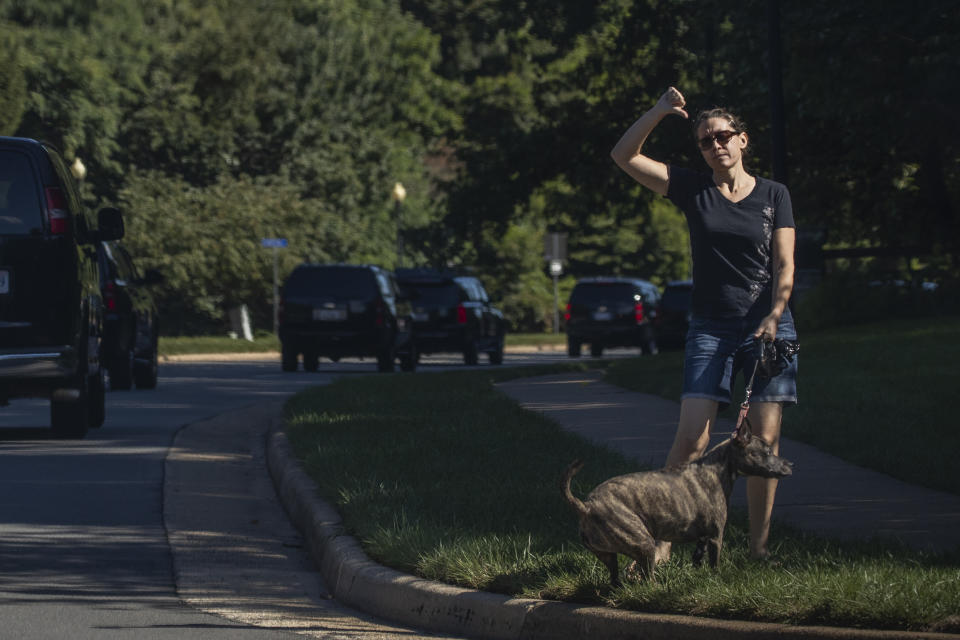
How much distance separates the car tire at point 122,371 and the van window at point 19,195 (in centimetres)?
735

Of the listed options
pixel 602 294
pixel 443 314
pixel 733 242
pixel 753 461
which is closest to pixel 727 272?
pixel 733 242

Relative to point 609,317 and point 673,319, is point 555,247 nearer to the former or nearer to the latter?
point 609,317

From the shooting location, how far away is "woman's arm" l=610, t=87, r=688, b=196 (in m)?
6.82

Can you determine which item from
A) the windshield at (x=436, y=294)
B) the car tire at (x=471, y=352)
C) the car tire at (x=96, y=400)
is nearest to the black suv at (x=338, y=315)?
the windshield at (x=436, y=294)

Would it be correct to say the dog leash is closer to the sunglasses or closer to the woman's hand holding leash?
the woman's hand holding leash

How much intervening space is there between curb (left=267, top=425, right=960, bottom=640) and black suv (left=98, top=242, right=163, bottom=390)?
12.5 meters

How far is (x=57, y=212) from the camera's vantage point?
44.9 feet

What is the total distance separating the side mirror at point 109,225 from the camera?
1468cm

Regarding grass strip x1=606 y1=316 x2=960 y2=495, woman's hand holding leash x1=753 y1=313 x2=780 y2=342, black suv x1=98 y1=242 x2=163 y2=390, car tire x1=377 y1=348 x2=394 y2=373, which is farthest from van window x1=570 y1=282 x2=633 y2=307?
woman's hand holding leash x1=753 y1=313 x2=780 y2=342

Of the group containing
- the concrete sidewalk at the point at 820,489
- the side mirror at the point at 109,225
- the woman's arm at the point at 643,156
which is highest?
the woman's arm at the point at 643,156

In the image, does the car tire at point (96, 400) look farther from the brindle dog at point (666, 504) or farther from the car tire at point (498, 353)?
the car tire at point (498, 353)

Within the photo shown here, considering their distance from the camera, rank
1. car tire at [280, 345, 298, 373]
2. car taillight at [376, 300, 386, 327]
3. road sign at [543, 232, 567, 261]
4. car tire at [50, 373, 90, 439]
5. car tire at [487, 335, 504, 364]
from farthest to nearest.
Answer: road sign at [543, 232, 567, 261], car tire at [487, 335, 504, 364], car tire at [280, 345, 298, 373], car taillight at [376, 300, 386, 327], car tire at [50, 373, 90, 439]

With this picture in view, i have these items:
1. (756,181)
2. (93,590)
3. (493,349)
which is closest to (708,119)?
(756,181)

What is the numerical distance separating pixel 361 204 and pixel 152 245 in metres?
9.96
